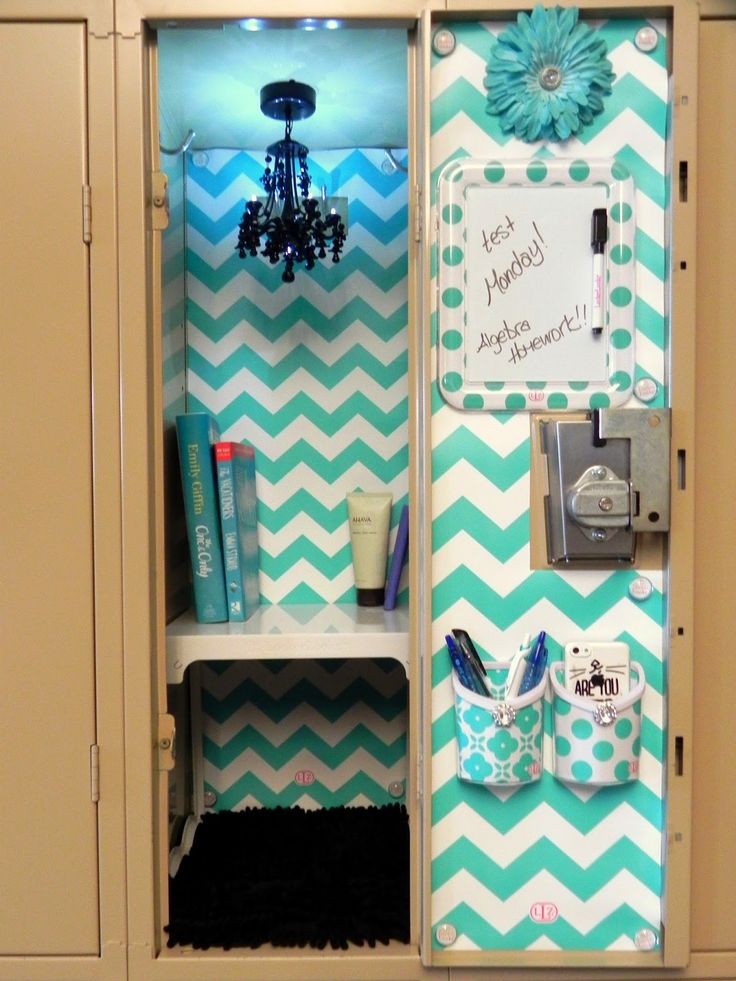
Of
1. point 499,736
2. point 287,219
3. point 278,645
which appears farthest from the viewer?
point 287,219

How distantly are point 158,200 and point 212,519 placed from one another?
17.8 inches

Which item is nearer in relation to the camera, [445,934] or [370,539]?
[445,934]

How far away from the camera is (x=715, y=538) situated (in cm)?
99

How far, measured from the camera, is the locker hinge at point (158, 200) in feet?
3.33

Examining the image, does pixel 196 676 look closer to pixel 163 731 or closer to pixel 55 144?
pixel 163 731

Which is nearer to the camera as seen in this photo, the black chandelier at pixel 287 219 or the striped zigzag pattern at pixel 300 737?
the black chandelier at pixel 287 219

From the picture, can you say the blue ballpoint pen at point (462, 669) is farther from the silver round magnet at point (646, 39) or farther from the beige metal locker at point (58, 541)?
the silver round magnet at point (646, 39)

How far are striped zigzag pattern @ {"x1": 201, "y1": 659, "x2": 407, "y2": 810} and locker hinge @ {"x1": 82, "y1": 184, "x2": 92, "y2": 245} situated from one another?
77 cm

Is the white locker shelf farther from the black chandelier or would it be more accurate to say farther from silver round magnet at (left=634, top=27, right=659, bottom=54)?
silver round magnet at (left=634, top=27, right=659, bottom=54)

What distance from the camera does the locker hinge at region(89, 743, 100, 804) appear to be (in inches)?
39.2

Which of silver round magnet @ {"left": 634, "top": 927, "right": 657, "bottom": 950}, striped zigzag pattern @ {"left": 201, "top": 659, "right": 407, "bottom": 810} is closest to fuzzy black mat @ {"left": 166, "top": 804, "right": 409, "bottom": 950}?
striped zigzag pattern @ {"left": 201, "top": 659, "right": 407, "bottom": 810}

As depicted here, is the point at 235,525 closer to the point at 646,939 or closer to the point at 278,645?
the point at 278,645

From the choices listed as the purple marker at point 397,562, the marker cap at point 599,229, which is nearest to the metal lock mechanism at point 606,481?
the marker cap at point 599,229

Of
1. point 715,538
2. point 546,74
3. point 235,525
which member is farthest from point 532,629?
point 546,74
